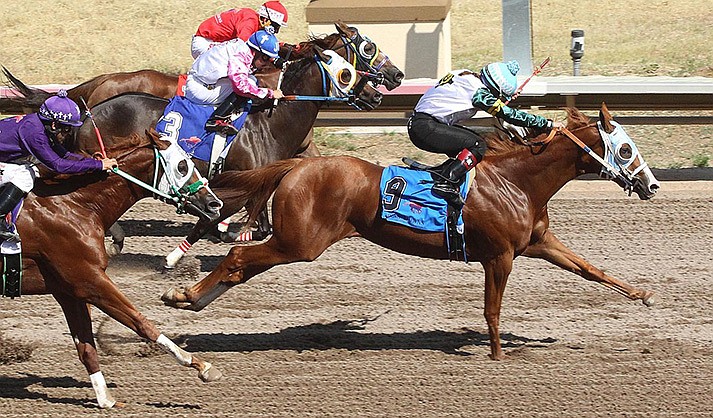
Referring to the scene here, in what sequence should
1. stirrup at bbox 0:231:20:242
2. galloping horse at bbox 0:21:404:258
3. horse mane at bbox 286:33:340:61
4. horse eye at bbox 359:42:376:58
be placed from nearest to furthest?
stirrup at bbox 0:231:20:242, galloping horse at bbox 0:21:404:258, horse mane at bbox 286:33:340:61, horse eye at bbox 359:42:376:58

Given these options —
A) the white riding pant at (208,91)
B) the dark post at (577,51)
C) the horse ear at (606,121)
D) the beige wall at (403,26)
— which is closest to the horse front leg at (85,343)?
the white riding pant at (208,91)

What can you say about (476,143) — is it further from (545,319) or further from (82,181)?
(82,181)

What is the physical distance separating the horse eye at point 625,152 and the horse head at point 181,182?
104 inches

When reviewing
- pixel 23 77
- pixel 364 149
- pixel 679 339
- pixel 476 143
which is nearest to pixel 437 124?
pixel 476 143

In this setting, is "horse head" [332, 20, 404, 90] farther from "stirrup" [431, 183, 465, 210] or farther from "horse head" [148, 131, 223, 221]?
"horse head" [148, 131, 223, 221]

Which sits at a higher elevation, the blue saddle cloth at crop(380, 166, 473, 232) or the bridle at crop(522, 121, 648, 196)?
the bridle at crop(522, 121, 648, 196)

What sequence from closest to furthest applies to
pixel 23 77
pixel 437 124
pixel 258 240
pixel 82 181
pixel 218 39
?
pixel 82 181, pixel 437 124, pixel 258 240, pixel 218 39, pixel 23 77

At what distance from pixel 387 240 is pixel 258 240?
8.34 feet

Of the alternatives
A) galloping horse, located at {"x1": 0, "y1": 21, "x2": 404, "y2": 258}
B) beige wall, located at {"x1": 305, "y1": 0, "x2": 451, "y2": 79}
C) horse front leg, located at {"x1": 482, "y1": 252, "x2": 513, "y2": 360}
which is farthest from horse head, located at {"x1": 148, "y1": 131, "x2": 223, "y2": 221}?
beige wall, located at {"x1": 305, "y1": 0, "x2": 451, "y2": 79}

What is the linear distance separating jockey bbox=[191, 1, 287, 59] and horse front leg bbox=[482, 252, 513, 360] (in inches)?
136

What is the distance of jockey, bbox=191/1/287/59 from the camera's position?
31.9 ft

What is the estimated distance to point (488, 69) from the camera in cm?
735

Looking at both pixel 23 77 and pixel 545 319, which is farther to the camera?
pixel 23 77

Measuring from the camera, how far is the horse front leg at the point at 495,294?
284 inches
